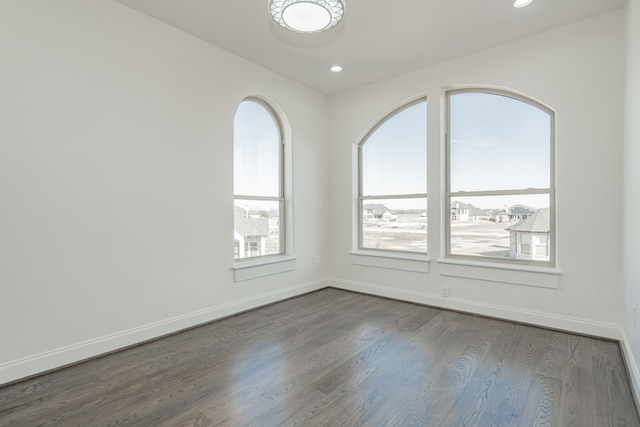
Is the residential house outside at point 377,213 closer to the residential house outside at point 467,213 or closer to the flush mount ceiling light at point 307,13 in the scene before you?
the residential house outside at point 467,213

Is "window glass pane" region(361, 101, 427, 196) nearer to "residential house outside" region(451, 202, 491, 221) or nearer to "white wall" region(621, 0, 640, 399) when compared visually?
"residential house outside" region(451, 202, 491, 221)

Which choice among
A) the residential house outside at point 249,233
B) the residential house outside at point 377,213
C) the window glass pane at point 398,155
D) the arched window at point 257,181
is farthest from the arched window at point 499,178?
the residential house outside at point 249,233

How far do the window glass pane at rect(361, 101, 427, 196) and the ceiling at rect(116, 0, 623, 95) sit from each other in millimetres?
639

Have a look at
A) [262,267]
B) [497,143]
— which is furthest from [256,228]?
[497,143]

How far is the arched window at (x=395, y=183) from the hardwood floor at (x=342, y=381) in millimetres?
1399

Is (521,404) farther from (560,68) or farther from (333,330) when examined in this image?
(560,68)

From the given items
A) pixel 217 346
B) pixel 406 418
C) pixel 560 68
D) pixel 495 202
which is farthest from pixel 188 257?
pixel 560 68

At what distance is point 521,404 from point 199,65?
147 inches

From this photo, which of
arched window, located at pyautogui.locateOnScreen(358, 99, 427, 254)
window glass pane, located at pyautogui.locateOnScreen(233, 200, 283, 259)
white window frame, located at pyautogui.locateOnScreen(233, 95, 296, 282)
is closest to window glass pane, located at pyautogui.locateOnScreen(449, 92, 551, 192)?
arched window, located at pyautogui.locateOnScreen(358, 99, 427, 254)

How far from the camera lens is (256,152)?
3988mm

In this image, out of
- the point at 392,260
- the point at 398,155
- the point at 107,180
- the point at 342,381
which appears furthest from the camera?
the point at 398,155

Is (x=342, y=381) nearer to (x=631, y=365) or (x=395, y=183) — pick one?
(x=631, y=365)

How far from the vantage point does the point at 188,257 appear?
3.16m

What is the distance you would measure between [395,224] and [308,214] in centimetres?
117
